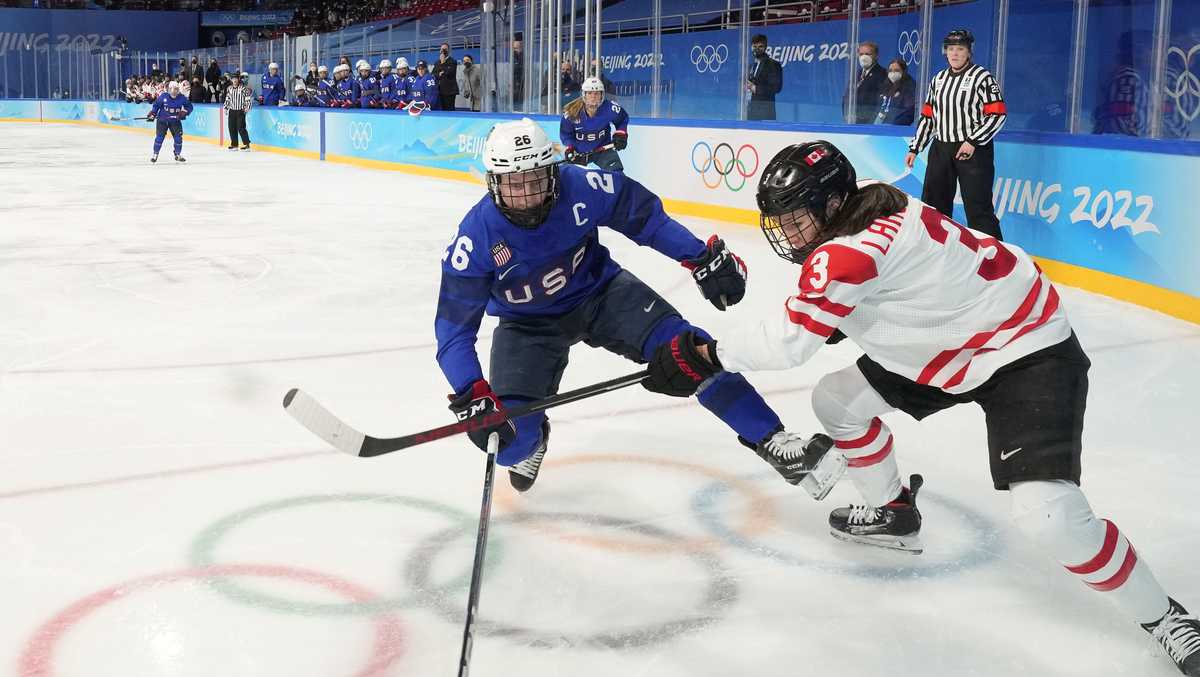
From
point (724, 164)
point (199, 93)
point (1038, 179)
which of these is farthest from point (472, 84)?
point (199, 93)

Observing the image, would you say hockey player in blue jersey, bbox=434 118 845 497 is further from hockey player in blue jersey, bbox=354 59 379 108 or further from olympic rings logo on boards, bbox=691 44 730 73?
hockey player in blue jersey, bbox=354 59 379 108

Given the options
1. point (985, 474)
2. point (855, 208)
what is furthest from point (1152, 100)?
point (855, 208)

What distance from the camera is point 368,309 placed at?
5.34 meters

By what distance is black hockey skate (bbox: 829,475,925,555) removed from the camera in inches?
101

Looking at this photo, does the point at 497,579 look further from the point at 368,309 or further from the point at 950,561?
the point at 368,309

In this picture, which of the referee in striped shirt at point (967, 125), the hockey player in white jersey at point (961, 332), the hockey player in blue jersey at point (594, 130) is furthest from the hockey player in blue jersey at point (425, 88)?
the hockey player in white jersey at point (961, 332)

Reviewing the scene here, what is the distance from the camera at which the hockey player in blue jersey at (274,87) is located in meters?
19.3

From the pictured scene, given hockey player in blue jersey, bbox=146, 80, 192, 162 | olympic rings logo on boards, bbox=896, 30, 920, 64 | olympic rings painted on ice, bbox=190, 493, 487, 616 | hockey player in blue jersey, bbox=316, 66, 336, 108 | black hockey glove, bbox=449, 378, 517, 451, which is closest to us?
olympic rings painted on ice, bbox=190, 493, 487, 616

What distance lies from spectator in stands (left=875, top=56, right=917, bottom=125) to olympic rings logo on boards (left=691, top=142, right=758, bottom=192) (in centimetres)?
120

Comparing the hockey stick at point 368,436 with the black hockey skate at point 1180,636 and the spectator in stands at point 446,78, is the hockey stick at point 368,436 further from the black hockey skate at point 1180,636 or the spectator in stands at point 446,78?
the spectator in stands at point 446,78

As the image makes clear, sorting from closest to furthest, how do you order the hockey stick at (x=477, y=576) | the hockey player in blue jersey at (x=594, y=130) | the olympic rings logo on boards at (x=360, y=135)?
the hockey stick at (x=477, y=576), the hockey player in blue jersey at (x=594, y=130), the olympic rings logo on boards at (x=360, y=135)

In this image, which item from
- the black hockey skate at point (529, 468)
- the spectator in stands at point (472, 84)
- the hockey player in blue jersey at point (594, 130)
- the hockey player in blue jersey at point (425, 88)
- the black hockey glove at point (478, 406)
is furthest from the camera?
the hockey player in blue jersey at point (425, 88)

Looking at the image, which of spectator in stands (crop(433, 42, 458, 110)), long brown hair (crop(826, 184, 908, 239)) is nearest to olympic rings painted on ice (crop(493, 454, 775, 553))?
long brown hair (crop(826, 184, 908, 239))

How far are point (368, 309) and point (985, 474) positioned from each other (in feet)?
10.4
